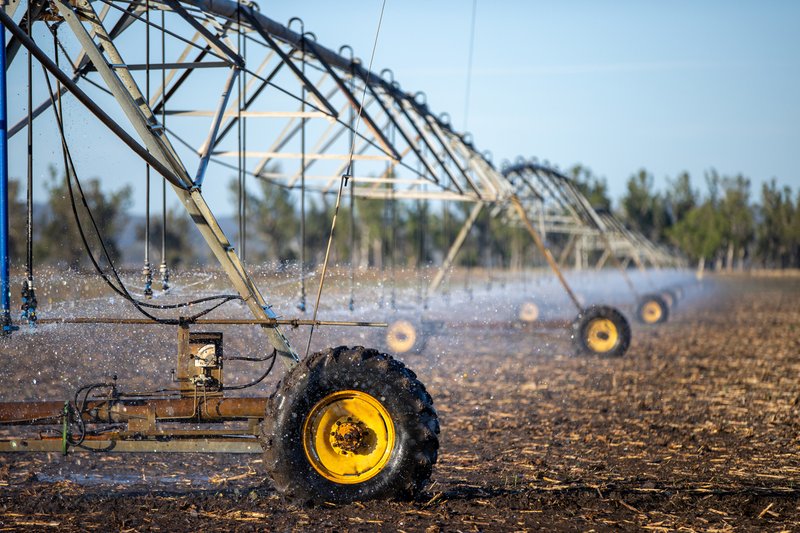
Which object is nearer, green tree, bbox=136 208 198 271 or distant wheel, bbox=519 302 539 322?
distant wheel, bbox=519 302 539 322

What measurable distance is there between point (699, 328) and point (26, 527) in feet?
61.9

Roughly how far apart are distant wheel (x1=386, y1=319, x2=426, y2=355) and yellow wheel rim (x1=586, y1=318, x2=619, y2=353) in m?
2.42

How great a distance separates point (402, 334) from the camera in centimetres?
1396

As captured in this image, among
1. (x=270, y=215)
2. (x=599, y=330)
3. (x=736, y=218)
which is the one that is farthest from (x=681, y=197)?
(x=599, y=330)

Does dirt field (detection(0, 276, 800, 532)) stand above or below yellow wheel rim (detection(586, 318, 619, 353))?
below

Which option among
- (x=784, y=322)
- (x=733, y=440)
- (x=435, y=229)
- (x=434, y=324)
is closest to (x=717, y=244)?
(x=435, y=229)

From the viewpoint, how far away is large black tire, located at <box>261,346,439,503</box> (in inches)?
206

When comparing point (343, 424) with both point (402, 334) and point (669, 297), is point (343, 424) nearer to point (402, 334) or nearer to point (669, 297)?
point (402, 334)

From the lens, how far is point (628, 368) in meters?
12.9

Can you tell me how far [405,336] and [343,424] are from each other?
28.4 ft

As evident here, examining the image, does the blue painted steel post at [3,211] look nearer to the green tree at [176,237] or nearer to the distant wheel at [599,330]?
the distant wheel at [599,330]

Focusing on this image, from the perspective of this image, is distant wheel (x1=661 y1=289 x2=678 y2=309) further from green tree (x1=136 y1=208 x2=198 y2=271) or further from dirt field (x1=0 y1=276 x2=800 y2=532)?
green tree (x1=136 y1=208 x2=198 y2=271)

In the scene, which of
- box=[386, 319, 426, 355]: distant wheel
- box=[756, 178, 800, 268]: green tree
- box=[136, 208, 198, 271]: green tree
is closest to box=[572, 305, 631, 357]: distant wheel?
box=[386, 319, 426, 355]: distant wheel

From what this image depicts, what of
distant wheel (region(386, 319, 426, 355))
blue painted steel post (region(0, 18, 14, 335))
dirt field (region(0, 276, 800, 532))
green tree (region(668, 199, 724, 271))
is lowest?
dirt field (region(0, 276, 800, 532))
